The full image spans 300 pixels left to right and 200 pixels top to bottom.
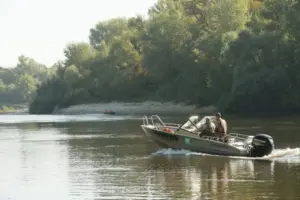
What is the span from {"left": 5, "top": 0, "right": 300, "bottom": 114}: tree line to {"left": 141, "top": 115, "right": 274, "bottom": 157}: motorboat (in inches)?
1723

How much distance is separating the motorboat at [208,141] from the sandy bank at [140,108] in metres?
60.6

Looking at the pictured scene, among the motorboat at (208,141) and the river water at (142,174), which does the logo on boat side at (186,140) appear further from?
the river water at (142,174)

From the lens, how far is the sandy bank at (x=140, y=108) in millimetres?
105469

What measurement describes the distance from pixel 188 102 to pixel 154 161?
252ft

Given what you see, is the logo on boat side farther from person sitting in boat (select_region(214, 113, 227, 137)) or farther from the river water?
person sitting in boat (select_region(214, 113, 227, 137))

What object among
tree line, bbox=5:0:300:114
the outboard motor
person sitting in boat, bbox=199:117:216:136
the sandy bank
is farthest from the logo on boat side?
the sandy bank

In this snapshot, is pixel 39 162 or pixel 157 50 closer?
pixel 39 162

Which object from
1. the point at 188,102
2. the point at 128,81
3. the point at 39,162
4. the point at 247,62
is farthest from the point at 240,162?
the point at 128,81

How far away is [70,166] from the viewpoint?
31547mm

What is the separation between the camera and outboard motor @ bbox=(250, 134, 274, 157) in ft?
105

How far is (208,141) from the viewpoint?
3375 centimetres

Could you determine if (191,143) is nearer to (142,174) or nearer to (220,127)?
(220,127)

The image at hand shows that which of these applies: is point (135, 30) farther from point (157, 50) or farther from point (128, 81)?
point (157, 50)

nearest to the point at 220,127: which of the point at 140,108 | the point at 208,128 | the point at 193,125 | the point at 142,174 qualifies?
the point at 208,128
